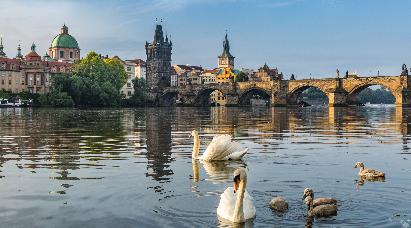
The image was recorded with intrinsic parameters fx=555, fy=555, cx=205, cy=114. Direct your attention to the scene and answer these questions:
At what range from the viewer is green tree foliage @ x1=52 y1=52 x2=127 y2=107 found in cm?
11075

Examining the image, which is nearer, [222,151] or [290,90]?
[222,151]

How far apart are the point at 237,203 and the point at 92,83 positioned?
108708 mm

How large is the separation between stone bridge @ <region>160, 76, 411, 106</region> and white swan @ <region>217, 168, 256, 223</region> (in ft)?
378

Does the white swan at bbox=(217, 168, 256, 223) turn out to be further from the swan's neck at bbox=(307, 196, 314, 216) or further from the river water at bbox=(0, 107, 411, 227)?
the swan's neck at bbox=(307, 196, 314, 216)

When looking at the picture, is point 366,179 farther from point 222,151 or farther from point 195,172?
point 222,151

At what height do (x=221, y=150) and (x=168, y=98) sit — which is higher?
(x=168, y=98)

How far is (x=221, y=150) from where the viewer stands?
1736cm

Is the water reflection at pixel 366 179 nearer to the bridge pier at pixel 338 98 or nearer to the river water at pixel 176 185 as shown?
the river water at pixel 176 185

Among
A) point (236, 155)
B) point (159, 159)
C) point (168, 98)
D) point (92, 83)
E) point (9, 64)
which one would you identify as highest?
point (9, 64)

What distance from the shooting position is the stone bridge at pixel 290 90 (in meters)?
120

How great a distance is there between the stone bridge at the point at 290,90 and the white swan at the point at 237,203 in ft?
378

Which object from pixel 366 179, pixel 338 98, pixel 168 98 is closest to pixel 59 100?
pixel 338 98

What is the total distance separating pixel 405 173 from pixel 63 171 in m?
9.42

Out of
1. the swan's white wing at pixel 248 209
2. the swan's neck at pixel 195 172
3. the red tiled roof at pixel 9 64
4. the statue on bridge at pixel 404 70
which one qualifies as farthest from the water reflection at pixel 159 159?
the red tiled roof at pixel 9 64
